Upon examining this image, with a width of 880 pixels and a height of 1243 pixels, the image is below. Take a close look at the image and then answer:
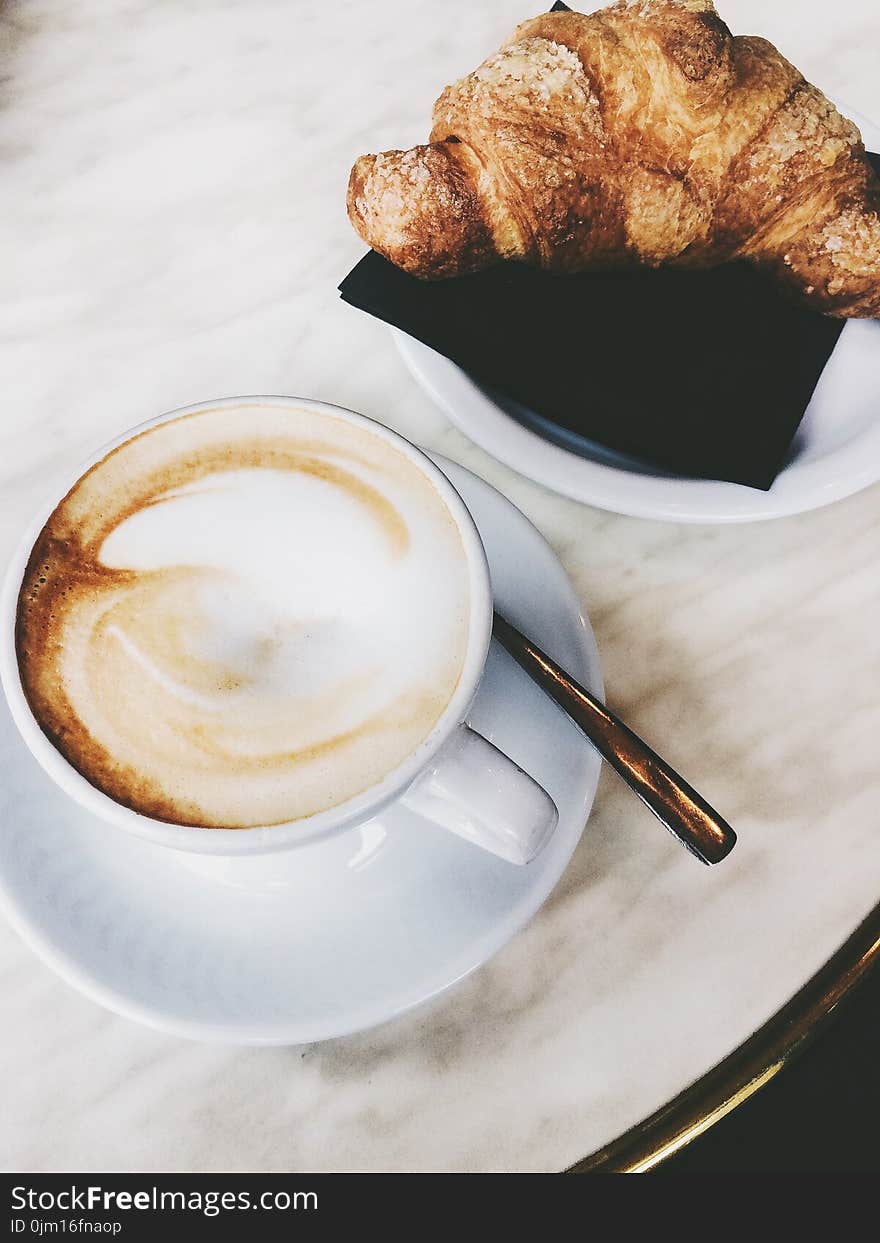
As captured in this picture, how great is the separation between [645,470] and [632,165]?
209mm

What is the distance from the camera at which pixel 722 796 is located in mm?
555

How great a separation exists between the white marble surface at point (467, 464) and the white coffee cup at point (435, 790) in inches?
5.7

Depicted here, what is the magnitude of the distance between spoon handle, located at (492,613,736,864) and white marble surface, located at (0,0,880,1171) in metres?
0.06

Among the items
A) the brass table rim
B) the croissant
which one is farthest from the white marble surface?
the croissant

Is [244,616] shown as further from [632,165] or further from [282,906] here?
[632,165]

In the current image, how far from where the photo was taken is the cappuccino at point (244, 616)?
42 centimetres

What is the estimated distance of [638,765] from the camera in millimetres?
500

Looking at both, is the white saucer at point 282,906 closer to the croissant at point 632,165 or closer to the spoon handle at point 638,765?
the spoon handle at point 638,765

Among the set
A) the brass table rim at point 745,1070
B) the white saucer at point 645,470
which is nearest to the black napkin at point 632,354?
Answer: the white saucer at point 645,470

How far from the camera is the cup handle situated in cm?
41

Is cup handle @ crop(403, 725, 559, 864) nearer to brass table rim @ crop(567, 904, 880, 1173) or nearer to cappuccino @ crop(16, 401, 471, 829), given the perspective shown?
cappuccino @ crop(16, 401, 471, 829)

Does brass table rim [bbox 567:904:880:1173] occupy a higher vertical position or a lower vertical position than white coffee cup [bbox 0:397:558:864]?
lower

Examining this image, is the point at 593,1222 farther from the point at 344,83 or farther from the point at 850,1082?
the point at 344,83

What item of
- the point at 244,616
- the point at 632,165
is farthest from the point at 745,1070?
the point at 632,165
